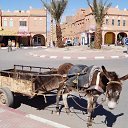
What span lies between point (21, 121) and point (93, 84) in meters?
1.70

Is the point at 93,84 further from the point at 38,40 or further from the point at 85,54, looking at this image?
the point at 38,40

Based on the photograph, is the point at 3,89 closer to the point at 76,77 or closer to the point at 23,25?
the point at 76,77

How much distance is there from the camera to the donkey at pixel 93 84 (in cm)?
538

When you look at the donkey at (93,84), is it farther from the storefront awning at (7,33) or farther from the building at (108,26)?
the storefront awning at (7,33)

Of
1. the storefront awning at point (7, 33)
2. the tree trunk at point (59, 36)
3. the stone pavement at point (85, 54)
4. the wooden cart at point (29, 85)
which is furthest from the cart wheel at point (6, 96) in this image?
the storefront awning at point (7, 33)

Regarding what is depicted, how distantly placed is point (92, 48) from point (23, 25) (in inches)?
1470

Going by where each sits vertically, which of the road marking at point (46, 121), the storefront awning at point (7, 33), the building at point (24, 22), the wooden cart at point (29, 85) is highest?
the building at point (24, 22)

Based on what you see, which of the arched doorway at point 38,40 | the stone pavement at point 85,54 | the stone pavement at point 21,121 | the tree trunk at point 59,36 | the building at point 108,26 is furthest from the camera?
the arched doorway at point 38,40

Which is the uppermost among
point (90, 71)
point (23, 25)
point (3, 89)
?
point (23, 25)

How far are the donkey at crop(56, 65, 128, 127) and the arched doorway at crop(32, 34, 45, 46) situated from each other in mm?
62790

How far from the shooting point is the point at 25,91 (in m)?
7.39

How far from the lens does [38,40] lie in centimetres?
7025

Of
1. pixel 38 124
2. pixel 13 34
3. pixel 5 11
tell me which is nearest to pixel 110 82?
pixel 38 124

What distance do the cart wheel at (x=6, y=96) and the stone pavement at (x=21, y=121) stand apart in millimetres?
407
